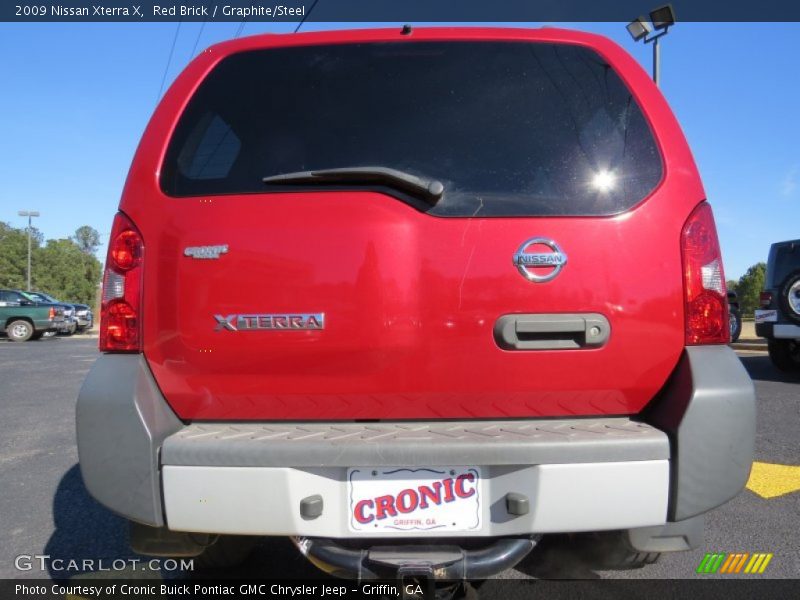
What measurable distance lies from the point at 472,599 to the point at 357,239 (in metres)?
1.43

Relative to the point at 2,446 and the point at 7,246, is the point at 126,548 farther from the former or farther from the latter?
the point at 7,246

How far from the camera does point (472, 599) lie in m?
2.21

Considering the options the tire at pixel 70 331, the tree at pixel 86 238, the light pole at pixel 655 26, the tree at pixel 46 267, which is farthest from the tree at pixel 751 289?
the tree at pixel 86 238

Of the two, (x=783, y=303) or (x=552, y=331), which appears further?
(x=783, y=303)

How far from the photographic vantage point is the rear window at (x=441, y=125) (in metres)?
1.75

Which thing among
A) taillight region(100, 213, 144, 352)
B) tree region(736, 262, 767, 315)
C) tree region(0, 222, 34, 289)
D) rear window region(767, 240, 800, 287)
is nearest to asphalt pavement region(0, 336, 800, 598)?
taillight region(100, 213, 144, 352)

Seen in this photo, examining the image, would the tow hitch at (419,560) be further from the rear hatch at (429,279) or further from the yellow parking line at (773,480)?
the yellow parking line at (773,480)

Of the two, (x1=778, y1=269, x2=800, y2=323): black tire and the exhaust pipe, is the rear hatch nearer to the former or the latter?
the exhaust pipe

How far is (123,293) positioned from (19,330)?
19.5m

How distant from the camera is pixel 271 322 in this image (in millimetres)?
1711

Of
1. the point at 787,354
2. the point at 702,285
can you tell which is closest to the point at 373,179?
the point at 702,285

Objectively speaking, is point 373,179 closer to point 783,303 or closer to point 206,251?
point 206,251

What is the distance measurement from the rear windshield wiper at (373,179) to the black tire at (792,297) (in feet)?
24.4

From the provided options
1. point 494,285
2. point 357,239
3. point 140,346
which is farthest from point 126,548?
point 494,285
